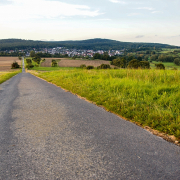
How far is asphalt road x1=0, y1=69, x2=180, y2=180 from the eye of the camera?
8.21 ft

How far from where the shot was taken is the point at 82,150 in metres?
3.12

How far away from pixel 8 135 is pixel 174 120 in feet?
13.7

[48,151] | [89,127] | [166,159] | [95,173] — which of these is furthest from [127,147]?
[48,151]

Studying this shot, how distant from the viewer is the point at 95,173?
249cm

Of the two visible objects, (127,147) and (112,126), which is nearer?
(127,147)

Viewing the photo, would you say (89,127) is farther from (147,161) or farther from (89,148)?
(147,161)

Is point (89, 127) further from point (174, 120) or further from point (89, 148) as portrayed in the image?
point (174, 120)

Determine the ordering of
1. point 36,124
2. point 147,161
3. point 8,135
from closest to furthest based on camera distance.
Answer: point 147,161
point 8,135
point 36,124

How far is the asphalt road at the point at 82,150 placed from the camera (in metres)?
2.50

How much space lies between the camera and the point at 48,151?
10.2 feet

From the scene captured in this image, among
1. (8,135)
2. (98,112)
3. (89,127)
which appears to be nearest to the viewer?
(8,135)

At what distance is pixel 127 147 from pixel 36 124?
8.52ft

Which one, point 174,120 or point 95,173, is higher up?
point 174,120

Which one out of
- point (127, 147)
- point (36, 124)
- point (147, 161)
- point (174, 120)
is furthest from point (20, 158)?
point (174, 120)
